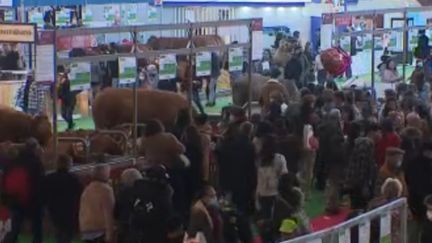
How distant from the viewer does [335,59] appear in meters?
22.8

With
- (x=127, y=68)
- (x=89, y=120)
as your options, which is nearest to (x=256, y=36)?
(x=127, y=68)

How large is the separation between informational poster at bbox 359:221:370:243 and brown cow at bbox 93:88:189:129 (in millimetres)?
10817

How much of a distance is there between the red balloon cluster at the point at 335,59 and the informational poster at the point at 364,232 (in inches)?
565

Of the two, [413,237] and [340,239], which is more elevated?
[340,239]

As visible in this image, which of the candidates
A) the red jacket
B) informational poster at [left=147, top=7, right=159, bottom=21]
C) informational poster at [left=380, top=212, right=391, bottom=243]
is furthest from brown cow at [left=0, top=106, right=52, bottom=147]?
informational poster at [left=147, top=7, right=159, bottom=21]

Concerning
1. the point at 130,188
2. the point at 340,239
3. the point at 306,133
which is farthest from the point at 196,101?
the point at 340,239

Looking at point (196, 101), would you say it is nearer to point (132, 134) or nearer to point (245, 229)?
point (132, 134)

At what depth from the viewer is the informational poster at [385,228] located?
8859 millimetres

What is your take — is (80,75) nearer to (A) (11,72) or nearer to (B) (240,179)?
(B) (240,179)

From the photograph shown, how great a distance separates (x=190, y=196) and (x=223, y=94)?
15.3 m

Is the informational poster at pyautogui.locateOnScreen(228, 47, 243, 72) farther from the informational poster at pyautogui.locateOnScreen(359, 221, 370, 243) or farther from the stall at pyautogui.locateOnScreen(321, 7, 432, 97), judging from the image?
the informational poster at pyautogui.locateOnScreen(359, 221, 370, 243)

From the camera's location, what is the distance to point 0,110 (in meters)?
17.9

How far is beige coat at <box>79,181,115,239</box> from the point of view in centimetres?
1246

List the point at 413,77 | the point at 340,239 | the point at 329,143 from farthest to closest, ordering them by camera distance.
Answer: the point at 413,77 < the point at 329,143 < the point at 340,239
